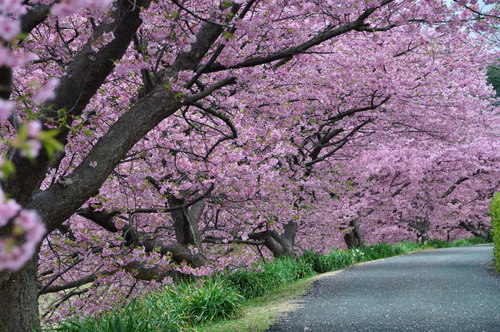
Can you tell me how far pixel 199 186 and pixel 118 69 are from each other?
379cm

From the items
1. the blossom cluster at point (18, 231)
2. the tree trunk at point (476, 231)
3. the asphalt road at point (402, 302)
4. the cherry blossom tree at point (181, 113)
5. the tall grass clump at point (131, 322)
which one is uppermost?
the cherry blossom tree at point (181, 113)

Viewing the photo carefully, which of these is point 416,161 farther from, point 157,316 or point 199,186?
point 157,316

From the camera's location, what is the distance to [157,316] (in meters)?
5.62

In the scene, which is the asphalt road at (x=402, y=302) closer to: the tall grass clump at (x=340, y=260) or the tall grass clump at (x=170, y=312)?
the tall grass clump at (x=170, y=312)

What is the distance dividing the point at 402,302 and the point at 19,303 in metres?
5.35

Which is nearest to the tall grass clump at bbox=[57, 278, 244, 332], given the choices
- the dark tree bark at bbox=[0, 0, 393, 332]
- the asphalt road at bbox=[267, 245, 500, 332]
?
the dark tree bark at bbox=[0, 0, 393, 332]

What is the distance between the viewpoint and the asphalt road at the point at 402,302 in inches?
232

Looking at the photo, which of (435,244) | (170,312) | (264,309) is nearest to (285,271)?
(264,309)

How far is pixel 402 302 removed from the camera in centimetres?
743

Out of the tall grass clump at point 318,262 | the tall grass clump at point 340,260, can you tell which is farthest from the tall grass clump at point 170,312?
the tall grass clump at point 340,260

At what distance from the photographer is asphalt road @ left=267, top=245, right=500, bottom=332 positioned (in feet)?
19.4

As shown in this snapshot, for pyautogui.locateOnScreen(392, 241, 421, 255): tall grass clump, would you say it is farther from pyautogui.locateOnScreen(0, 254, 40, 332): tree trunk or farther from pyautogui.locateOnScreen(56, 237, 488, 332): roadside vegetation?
pyautogui.locateOnScreen(0, 254, 40, 332): tree trunk

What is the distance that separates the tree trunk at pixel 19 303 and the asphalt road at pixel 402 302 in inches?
105

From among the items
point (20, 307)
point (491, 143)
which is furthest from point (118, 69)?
point (491, 143)
